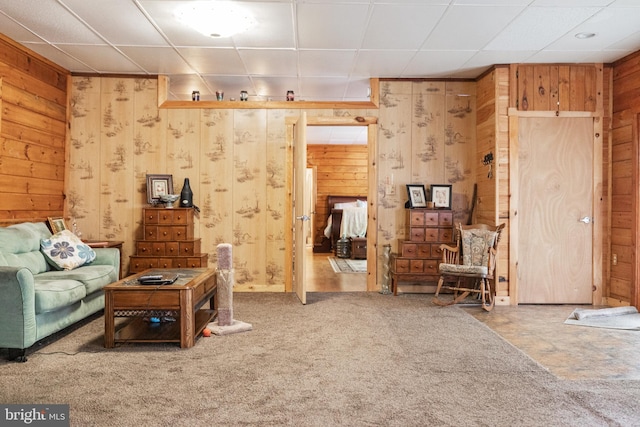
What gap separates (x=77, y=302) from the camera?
359 centimetres

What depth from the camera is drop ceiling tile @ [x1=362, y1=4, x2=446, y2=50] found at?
3.63 m

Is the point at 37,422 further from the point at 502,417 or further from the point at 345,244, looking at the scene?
the point at 345,244

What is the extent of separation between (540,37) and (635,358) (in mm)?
2890

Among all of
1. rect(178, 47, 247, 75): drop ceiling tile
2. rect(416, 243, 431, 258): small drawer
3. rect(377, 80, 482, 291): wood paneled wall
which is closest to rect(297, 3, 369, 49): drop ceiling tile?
rect(178, 47, 247, 75): drop ceiling tile

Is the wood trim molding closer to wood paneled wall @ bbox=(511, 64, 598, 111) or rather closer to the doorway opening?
wood paneled wall @ bbox=(511, 64, 598, 111)

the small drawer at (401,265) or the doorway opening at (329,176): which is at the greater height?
the doorway opening at (329,176)

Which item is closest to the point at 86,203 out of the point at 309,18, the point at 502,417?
the point at 309,18

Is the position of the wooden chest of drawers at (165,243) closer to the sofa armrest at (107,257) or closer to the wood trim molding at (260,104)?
the sofa armrest at (107,257)

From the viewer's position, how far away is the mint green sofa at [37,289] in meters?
2.87

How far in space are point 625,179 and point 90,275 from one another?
536 centimetres

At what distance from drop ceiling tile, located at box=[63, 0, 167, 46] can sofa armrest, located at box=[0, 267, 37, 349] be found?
85.2 inches

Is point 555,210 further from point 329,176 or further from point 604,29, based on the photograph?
point 329,176

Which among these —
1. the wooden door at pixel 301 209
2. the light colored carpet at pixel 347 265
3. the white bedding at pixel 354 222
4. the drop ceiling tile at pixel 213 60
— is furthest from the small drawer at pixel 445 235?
the white bedding at pixel 354 222

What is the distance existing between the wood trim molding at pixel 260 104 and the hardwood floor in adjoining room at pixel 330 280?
7.65 feet
